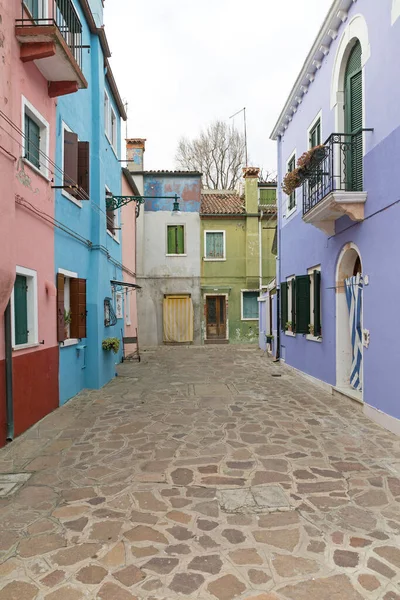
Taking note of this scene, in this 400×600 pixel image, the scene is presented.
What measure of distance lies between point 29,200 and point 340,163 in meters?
5.25

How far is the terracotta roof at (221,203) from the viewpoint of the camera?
1988 cm

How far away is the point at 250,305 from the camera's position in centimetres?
2011

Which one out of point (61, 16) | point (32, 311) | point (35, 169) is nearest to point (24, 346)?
point (32, 311)

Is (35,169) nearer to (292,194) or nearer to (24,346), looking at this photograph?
(24,346)

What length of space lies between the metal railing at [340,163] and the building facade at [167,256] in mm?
12553

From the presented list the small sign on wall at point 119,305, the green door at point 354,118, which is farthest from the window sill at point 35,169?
the small sign on wall at point 119,305

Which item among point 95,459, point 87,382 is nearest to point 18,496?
point 95,459

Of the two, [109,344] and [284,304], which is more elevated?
[284,304]

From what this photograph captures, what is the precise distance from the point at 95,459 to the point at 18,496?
3.49 feet

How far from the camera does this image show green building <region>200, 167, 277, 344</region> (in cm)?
1986

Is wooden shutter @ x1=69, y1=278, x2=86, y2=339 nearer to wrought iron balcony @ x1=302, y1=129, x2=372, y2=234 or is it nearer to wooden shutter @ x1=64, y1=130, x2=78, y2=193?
wooden shutter @ x1=64, y1=130, x2=78, y2=193

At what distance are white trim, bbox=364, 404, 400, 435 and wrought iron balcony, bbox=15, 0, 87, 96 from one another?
715 cm

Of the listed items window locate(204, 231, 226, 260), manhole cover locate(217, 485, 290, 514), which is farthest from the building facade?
manhole cover locate(217, 485, 290, 514)

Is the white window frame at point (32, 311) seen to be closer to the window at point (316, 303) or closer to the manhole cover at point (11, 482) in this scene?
the manhole cover at point (11, 482)
